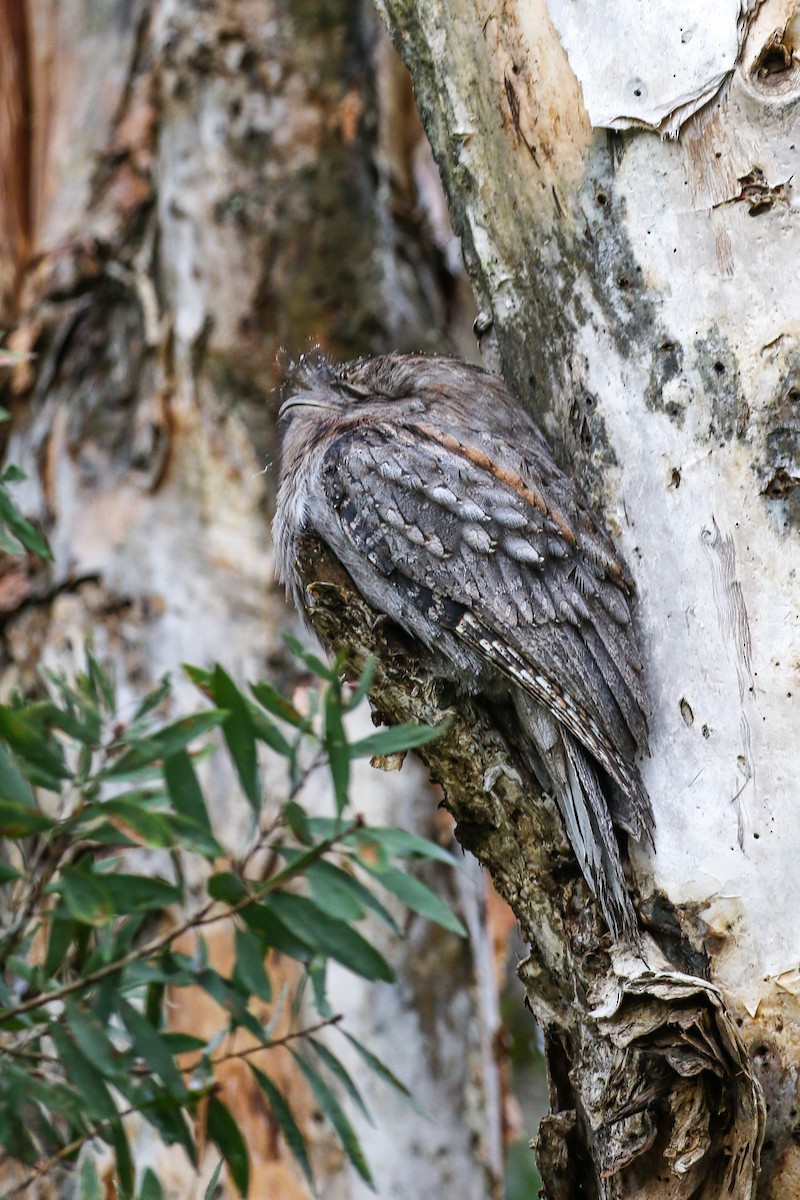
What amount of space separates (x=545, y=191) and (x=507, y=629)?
2.24 feet

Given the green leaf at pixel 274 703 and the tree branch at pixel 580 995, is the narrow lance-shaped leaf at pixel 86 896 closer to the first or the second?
the green leaf at pixel 274 703

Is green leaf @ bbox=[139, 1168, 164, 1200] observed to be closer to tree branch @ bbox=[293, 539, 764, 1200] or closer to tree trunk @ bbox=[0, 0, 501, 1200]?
tree branch @ bbox=[293, 539, 764, 1200]

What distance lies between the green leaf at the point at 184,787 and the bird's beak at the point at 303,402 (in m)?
1.35

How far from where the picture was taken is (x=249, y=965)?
1349 mm

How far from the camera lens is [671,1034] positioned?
4.87 ft

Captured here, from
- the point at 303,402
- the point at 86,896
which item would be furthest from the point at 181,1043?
Answer: the point at 303,402

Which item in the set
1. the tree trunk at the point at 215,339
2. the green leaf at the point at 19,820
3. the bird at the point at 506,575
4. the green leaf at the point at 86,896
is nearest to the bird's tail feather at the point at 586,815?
the bird at the point at 506,575

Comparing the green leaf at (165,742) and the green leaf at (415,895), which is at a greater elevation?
the green leaf at (165,742)

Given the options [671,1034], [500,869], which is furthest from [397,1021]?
[671,1034]

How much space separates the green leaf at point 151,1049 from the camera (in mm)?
1379

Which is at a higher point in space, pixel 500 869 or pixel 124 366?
pixel 124 366

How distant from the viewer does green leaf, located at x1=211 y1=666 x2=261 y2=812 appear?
1.36m

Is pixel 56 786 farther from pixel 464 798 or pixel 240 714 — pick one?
pixel 464 798

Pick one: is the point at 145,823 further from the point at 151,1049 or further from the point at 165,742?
the point at 151,1049
